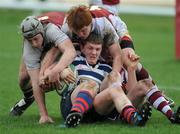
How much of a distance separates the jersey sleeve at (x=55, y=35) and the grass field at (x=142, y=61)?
85cm

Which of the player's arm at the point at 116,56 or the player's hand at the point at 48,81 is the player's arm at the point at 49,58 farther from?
the player's arm at the point at 116,56

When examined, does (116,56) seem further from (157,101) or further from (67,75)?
(157,101)

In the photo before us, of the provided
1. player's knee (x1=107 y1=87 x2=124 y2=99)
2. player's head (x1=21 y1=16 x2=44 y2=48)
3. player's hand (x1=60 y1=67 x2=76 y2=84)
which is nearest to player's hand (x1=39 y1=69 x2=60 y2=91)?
player's hand (x1=60 y1=67 x2=76 y2=84)

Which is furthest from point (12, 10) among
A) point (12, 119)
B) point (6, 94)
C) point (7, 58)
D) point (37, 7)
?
point (12, 119)

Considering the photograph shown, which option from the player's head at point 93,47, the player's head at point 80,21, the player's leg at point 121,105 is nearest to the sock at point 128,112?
the player's leg at point 121,105

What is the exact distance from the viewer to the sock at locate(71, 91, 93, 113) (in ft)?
25.3

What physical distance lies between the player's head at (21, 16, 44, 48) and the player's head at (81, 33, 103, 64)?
467 millimetres

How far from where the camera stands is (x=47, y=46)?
8.45m

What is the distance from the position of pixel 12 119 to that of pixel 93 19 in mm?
1451

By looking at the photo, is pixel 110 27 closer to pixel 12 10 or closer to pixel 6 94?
pixel 6 94

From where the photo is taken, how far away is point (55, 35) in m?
8.16

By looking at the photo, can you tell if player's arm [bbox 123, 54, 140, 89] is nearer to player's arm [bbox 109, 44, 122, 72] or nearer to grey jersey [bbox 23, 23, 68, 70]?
player's arm [bbox 109, 44, 122, 72]

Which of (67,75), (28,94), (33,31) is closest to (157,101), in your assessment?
(67,75)

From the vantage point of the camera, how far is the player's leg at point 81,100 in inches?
299
